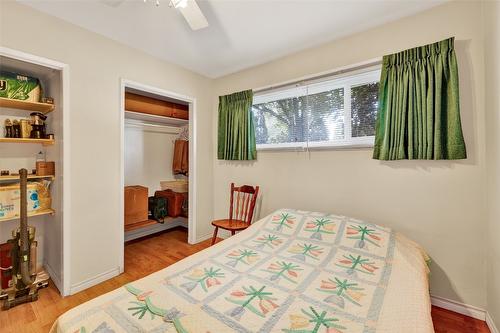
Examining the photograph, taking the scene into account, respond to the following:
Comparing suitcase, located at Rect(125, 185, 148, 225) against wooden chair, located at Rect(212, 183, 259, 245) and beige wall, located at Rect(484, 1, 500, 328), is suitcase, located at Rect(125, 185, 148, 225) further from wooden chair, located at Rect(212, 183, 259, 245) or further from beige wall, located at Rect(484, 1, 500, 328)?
beige wall, located at Rect(484, 1, 500, 328)

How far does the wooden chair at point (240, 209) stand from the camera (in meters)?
2.71

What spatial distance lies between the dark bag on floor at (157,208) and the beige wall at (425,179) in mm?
2061

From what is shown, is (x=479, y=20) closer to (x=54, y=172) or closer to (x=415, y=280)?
(x=415, y=280)

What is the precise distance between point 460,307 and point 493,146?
1283mm

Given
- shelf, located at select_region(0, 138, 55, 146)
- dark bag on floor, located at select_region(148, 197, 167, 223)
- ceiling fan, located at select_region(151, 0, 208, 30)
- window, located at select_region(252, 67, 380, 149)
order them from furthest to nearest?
dark bag on floor, located at select_region(148, 197, 167, 223)
window, located at select_region(252, 67, 380, 149)
shelf, located at select_region(0, 138, 55, 146)
ceiling fan, located at select_region(151, 0, 208, 30)

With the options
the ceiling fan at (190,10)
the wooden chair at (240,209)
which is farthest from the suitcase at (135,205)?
the ceiling fan at (190,10)

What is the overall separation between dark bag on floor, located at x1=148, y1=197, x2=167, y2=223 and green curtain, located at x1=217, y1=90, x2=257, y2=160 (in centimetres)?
120

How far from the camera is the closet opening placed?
10.2 feet

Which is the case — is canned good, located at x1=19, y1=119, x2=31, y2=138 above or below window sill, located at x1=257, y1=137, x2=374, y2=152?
above

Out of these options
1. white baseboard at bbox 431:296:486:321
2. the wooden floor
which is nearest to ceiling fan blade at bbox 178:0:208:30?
the wooden floor

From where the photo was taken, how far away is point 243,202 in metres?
2.93

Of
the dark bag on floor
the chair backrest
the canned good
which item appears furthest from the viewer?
the dark bag on floor

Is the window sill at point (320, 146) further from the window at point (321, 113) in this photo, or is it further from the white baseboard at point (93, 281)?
the white baseboard at point (93, 281)

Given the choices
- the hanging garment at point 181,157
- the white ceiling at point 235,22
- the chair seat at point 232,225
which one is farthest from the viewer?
the hanging garment at point 181,157
